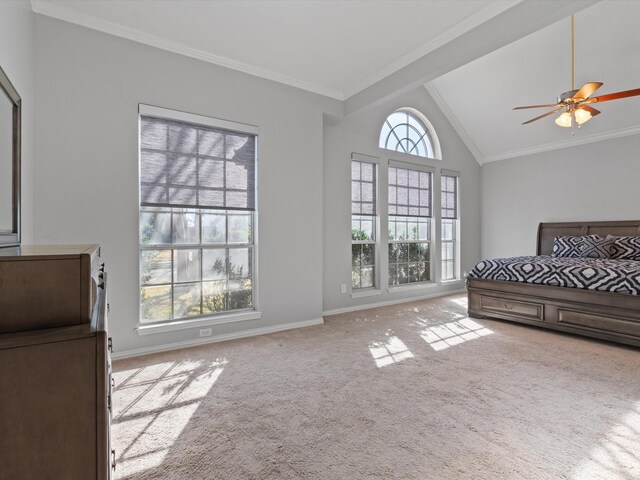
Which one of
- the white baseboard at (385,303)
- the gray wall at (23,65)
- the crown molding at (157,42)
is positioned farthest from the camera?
the white baseboard at (385,303)

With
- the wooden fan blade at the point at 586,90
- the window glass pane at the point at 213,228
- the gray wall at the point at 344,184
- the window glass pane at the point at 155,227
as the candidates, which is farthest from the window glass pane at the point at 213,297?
the wooden fan blade at the point at 586,90

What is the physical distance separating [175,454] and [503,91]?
20.0 ft

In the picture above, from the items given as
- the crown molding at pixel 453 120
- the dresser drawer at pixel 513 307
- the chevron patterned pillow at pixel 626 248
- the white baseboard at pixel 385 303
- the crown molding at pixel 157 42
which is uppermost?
the crown molding at pixel 453 120

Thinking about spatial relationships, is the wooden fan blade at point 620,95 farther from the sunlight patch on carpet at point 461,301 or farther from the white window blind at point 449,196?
the sunlight patch on carpet at point 461,301

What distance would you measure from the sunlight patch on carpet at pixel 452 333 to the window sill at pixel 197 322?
1895 mm

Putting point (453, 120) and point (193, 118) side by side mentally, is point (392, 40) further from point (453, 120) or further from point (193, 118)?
point (453, 120)

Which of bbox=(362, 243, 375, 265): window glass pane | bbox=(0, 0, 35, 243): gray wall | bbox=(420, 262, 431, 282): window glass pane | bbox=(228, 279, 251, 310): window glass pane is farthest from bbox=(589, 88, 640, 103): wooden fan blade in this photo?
bbox=(0, 0, 35, 243): gray wall

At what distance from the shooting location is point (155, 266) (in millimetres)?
3068

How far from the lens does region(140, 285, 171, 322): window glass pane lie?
119 inches

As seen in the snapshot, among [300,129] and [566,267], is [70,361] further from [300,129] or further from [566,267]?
[566,267]

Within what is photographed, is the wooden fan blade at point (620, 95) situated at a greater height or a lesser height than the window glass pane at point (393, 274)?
greater

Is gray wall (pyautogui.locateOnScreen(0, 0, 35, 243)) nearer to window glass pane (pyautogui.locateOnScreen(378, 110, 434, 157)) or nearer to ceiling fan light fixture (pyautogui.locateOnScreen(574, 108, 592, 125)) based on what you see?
window glass pane (pyautogui.locateOnScreen(378, 110, 434, 157))

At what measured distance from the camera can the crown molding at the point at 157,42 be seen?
2555 millimetres

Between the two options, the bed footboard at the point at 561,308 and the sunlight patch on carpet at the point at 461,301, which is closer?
the bed footboard at the point at 561,308
